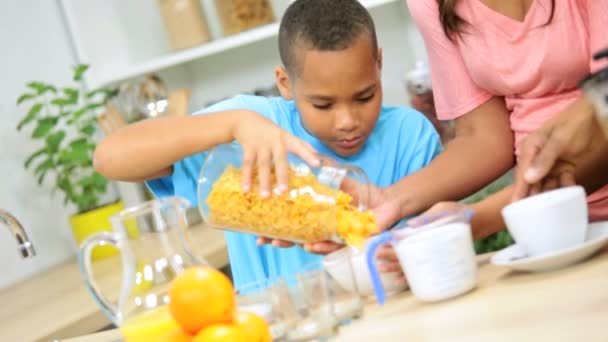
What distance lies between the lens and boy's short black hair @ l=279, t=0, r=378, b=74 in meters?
1.30

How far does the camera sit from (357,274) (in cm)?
111

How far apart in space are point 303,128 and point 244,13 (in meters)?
1.27

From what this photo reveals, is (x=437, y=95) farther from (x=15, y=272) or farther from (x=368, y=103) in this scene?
(x=15, y=272)

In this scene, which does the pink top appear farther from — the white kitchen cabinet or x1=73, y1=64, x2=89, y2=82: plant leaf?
x1=73, y1=64, x2=89, y2=82: plant leaf

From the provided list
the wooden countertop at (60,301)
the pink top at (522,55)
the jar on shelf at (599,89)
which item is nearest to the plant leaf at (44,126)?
the wooden countertop at (60,301)

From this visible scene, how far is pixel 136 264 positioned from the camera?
976mm

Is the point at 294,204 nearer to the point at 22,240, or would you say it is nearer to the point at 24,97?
the point at 22,240

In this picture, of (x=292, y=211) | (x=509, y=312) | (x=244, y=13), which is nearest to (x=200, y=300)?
(x=292, y=211)

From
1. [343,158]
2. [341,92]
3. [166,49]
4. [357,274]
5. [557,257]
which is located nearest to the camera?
[557,257]

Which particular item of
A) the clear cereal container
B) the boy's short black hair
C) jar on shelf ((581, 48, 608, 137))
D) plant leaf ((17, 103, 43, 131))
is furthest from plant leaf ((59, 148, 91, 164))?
jar on shelf ((581, 48, 608, 137))

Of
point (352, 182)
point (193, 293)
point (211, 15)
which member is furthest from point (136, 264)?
point (211, 15)

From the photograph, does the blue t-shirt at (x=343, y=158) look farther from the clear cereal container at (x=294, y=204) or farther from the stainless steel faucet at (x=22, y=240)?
the clear cereal container at (x=294, y=204)

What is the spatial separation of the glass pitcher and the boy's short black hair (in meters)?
0.40

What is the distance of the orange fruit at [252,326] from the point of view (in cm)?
90
